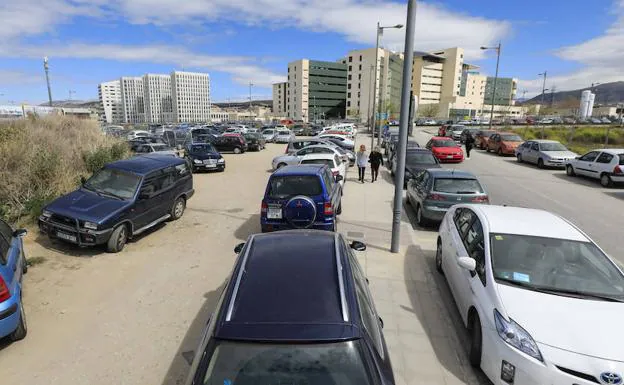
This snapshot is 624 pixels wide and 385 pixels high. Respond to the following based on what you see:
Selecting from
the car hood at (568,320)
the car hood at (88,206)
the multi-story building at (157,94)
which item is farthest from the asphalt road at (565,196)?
the multi-story building at (157,94)

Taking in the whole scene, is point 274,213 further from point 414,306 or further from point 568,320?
point 568,320

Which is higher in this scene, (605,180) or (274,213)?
(274,213)

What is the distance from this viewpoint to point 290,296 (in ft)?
9.43

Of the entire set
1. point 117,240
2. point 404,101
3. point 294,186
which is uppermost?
point 404,101

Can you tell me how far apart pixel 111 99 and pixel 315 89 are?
7049 centimetres

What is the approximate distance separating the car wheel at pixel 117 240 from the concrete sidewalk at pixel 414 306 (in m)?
5.01

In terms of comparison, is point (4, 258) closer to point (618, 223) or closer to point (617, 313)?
point (617, 313)

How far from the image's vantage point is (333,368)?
2.36m

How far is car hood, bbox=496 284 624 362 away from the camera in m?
3.32

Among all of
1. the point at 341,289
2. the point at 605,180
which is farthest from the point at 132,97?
the point at 341,289

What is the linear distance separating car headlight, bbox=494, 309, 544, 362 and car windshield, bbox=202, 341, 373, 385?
2.01m

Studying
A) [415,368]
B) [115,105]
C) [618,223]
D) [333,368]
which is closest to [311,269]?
[333,368]

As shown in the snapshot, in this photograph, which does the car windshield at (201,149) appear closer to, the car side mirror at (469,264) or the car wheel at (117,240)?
the car wheel at (117,240)

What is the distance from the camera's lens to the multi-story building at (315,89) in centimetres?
13412
